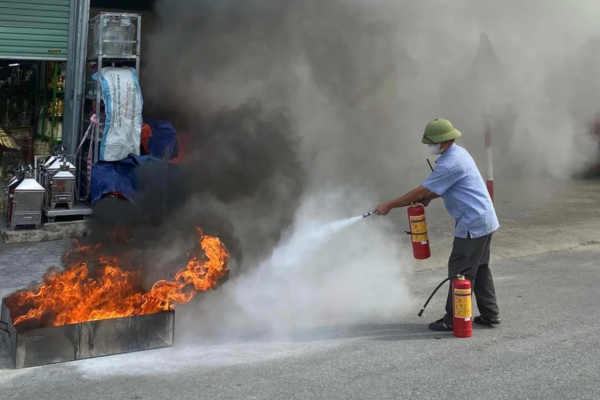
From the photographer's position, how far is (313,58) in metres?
8.46

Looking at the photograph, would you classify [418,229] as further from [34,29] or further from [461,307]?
[34,29]

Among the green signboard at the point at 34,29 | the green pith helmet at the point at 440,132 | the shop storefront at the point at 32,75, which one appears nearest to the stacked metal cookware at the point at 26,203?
the shop storefront at the point at 32,75

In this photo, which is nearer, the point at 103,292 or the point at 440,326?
the point at 103,292

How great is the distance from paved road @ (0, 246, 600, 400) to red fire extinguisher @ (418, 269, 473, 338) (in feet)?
0.27

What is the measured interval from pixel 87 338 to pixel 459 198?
282 cm

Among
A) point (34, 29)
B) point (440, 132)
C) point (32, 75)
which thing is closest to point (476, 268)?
point (440, 132)

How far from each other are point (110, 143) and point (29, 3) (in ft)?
6.60

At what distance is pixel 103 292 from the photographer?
183 inches

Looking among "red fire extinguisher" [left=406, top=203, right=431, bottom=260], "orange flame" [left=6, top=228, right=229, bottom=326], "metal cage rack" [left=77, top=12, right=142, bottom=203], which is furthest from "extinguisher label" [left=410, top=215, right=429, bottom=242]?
"metal cage rack" [left=77, top=12, right=142, bottom=203]

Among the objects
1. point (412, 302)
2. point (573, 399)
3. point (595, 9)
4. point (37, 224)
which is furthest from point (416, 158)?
point (573, 399)

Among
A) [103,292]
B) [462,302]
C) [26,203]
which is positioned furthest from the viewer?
[26,203]

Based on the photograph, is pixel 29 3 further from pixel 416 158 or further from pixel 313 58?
pixel 416 158

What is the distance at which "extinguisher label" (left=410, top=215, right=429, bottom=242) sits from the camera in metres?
5.11

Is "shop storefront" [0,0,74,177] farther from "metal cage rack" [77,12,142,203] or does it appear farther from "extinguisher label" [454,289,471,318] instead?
"extinguisher label" [454,289,471,318]
